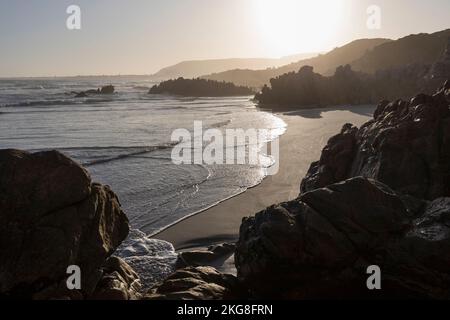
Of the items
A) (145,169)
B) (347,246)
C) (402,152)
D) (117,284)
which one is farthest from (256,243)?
(145,169)

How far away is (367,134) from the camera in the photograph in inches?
361

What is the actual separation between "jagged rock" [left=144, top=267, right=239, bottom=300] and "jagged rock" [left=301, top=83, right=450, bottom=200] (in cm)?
344

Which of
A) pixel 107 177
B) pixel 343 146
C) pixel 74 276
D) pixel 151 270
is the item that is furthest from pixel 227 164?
pixel 74 276

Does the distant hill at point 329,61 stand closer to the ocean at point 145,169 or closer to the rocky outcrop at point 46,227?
the ocean at point 145,169

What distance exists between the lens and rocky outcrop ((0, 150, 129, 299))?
456cm

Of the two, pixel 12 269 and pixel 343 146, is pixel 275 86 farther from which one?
pixel 12 269

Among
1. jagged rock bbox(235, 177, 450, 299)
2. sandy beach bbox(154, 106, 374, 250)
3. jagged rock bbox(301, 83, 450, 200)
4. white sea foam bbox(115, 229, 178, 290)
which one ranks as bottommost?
white sea foam bbox(115, 229, 178, 290)

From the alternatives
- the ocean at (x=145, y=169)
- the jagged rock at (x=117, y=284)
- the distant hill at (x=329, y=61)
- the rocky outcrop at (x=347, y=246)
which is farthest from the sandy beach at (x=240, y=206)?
the distant hill at (x=329, y=61)

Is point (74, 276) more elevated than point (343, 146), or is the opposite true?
point (343, 146)

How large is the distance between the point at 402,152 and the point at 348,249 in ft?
10.6

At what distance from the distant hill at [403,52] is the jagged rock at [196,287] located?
82.5 m

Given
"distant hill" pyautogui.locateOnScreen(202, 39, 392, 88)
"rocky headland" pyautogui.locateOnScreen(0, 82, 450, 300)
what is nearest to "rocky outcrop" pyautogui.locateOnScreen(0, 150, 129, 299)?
"rocky headland" pyautogui.locateOnScreen(0, 82, 450, 300)

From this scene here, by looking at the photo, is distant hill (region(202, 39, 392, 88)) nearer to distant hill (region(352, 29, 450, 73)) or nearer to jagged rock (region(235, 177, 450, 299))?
distant hill (region(352, 29, 450, 73))

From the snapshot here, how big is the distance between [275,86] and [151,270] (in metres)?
43.3
